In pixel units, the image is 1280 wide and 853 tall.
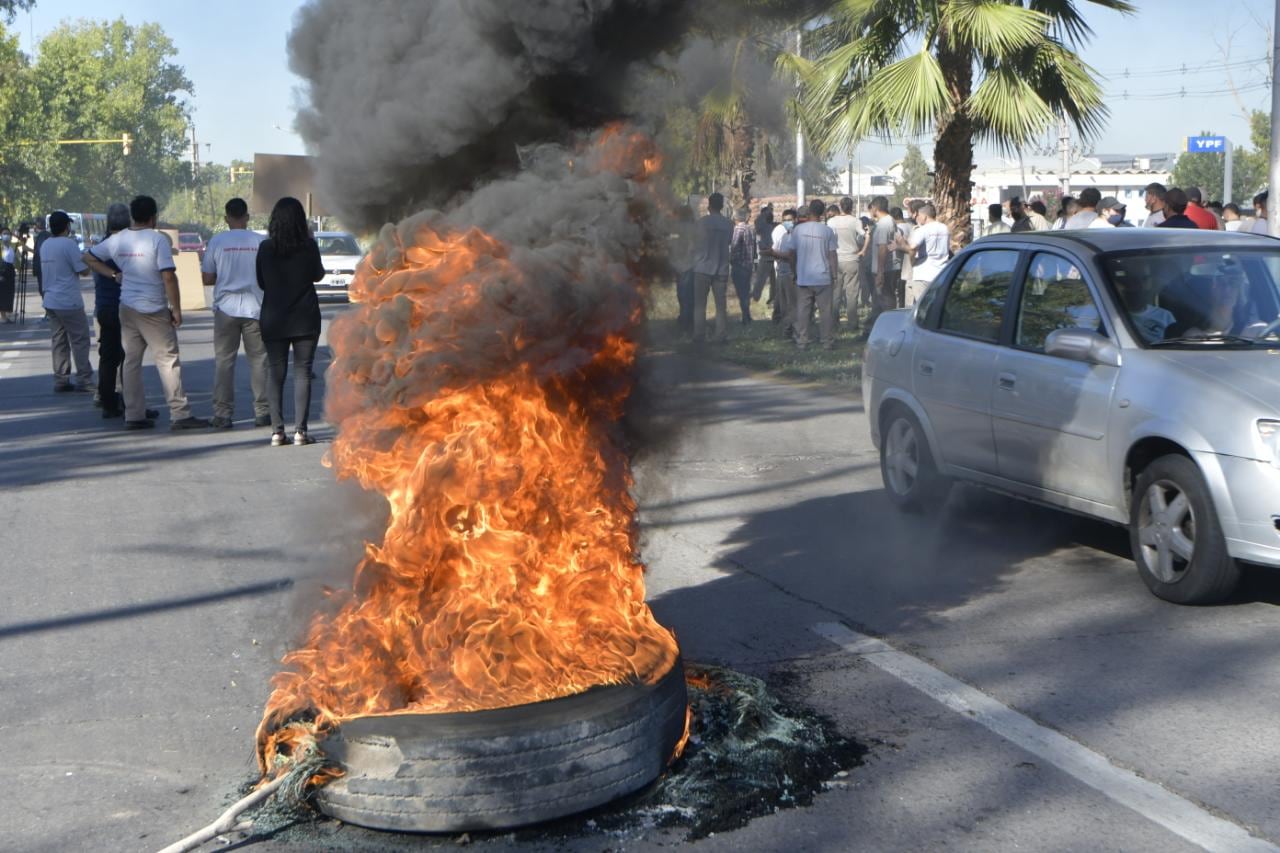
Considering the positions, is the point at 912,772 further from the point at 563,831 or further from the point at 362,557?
the point at 362,557

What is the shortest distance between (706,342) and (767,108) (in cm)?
110

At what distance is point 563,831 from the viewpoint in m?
3.98

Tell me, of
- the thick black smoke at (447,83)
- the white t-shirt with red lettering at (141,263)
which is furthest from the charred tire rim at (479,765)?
the white t-shirt with red lettering at (141,263)

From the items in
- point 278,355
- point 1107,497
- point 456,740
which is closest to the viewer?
point 456,740

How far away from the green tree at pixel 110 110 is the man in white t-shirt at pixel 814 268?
88042mm

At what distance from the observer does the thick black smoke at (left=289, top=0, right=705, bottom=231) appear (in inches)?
171

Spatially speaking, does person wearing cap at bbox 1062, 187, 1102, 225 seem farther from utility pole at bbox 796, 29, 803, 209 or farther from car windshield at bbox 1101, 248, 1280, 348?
car windshield at bbox 1101, 248, 1280, 348

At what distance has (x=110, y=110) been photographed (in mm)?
108125

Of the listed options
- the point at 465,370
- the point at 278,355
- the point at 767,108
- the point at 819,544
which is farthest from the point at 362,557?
the point at 278,355

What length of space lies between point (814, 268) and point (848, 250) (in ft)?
8.72

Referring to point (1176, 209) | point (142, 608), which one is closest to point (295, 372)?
point (142, 608)

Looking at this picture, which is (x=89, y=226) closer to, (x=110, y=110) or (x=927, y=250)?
(x=110, y=110)

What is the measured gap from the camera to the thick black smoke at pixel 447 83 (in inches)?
171

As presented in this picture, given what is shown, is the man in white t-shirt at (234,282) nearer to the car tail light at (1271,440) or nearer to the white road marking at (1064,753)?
the white road marking at (1064,753)
